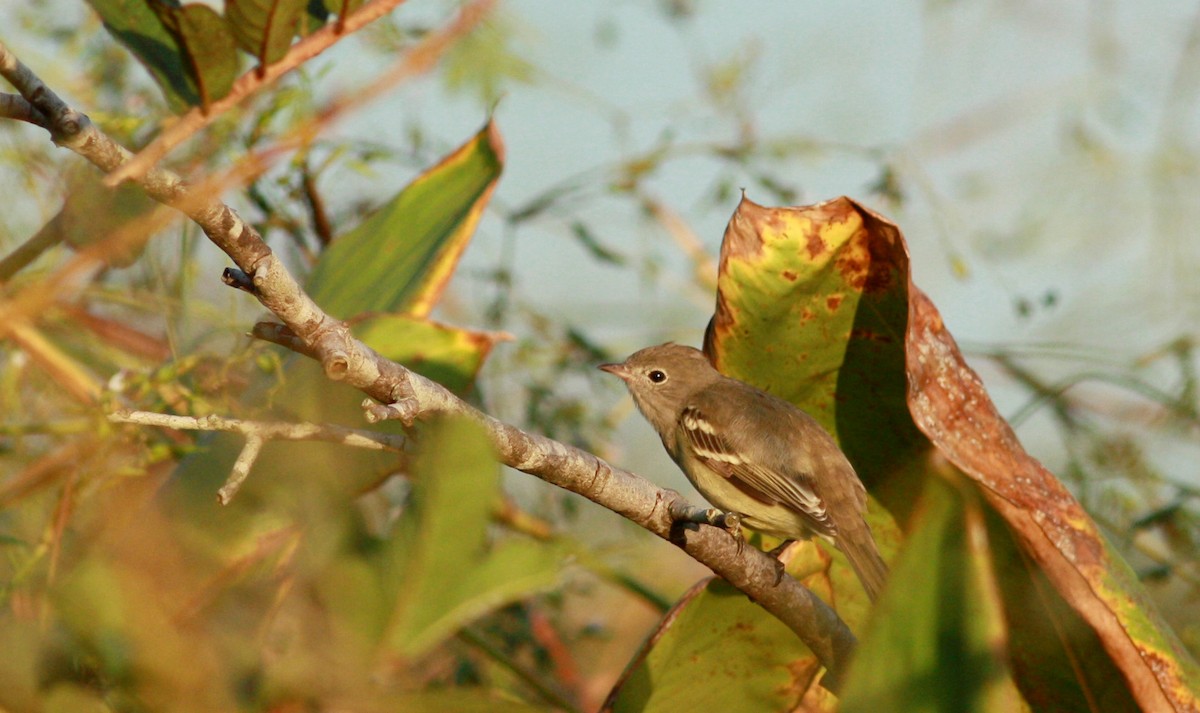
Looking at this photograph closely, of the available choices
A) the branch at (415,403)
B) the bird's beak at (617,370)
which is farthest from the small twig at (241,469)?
the bird's beak at (617,370)

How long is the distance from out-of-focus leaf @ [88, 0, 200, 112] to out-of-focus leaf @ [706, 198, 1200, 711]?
1.51m

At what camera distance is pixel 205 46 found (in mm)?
2738

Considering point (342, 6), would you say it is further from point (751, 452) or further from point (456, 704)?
point (456, 704)

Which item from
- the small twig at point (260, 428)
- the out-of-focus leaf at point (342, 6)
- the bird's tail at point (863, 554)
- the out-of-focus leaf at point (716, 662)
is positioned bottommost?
the small twig at point (260, 428)

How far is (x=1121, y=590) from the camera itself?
2.19 m

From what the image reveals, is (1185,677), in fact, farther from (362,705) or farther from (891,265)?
(362,705)

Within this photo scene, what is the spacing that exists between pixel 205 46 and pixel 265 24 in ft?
0.59

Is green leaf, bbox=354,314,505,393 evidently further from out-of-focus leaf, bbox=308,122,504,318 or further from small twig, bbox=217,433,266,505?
small twig, bbox=217,433,266,505

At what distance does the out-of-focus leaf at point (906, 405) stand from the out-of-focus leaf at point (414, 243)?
0.80 meters

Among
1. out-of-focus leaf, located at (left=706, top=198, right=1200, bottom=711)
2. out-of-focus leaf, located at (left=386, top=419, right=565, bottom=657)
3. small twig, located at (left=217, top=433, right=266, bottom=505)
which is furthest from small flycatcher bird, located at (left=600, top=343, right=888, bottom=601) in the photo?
out-of-focus leaf, located at (left=386, top=419, right=565, bottom=657)

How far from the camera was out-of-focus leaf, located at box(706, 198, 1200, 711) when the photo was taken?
2186 mm

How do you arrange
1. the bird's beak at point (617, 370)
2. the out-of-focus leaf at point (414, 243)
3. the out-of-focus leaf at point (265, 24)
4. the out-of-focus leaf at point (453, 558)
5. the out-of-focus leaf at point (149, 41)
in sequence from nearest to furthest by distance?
the out-of-focus leaf at point (453, 558), the out-of-focus leaf at point (265, 24), the out-of-focus leaf at point (149, 41), the out-of-focus leaf at point (414, 243), the bird's beak at point (617, 370)

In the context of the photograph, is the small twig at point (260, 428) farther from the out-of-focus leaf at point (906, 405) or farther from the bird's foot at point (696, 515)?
the out-of-focus leaf at point (906, 405)

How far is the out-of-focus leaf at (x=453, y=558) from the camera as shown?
863 millimetres
